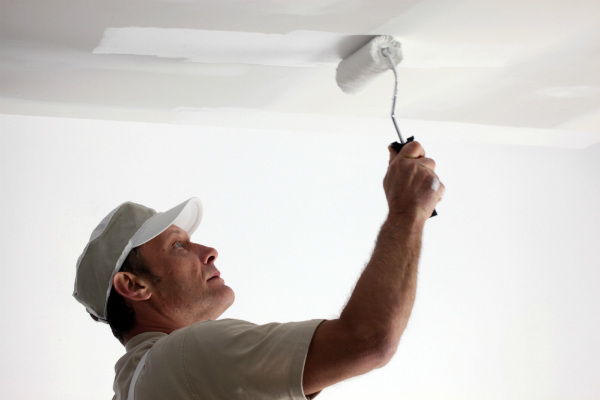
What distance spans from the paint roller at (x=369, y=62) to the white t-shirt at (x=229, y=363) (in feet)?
2.60

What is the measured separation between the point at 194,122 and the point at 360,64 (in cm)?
102

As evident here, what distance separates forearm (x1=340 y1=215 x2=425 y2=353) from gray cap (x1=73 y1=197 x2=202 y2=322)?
656 mm

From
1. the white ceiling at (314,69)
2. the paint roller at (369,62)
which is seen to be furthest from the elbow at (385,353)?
the white ceiling at (314,69)

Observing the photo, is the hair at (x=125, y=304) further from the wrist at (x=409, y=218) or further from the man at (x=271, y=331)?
the wrist at (x=409, y=218)

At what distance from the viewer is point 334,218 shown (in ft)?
9.14

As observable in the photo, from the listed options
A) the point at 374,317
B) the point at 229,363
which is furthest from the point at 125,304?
the point at 374,317

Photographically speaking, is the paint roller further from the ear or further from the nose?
the ear

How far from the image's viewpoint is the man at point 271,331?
857 millimetres

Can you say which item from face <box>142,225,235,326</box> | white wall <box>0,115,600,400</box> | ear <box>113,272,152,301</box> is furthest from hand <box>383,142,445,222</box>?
white wall <box>0,115,600,400</box>

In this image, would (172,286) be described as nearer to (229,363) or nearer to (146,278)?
(146,278)

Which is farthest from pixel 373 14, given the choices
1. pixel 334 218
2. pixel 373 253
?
pixel 334 218

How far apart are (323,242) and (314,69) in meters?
1.24

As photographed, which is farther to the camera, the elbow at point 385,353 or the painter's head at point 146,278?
the painter's head at point 146,278

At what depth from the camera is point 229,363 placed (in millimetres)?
916
